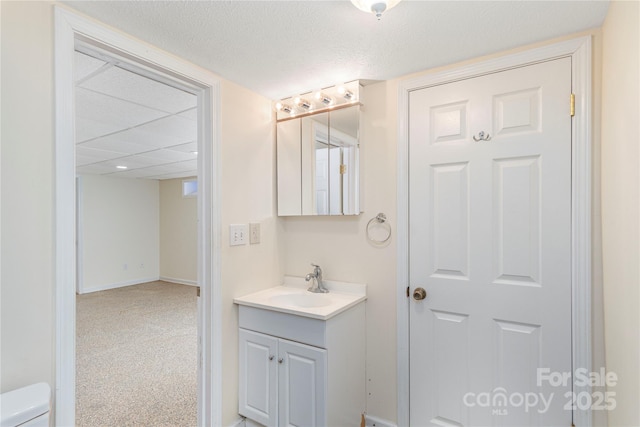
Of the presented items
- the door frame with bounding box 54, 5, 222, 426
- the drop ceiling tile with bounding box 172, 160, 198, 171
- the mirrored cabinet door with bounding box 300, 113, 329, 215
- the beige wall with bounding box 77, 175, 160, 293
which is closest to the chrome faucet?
the mirrored cabinet door with bounding box 300, 113, 329, 215

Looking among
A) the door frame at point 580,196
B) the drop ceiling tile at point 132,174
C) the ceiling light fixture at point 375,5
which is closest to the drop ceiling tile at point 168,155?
the drop ceiling tile at point 132,174

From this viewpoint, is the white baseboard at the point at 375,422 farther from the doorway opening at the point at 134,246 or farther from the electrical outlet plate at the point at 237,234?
the electrical outlet plate at the point at 237,234

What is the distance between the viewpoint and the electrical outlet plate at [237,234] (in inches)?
75.2

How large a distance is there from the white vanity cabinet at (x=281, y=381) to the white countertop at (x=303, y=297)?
19cm

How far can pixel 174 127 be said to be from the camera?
282cm

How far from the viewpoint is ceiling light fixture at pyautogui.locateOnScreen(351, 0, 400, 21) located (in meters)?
1.14

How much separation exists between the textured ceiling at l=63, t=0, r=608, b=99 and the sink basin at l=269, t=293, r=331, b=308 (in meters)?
1.35

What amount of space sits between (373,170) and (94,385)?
106 inches

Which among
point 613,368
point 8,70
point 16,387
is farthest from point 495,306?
point 8,70

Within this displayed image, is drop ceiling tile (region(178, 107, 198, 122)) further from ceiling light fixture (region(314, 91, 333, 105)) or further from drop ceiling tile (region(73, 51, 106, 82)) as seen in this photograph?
ceiling light fixture (region(314, 91, 333, 105))

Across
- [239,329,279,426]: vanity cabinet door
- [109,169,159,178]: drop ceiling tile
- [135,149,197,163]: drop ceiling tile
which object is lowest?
[239,329,279,426]: vanity cabinet door

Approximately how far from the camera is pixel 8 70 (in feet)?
3.50

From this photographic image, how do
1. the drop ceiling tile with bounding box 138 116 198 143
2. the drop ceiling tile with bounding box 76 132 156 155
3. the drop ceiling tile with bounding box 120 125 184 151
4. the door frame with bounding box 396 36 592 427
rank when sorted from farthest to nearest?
the drop ceiling tile with bounding box 76 132 156 155, the drop ceiling tile with bounding box 120 125 184 151, the drop ceiling tile with bounding box 138 116 198 143, the door frame with bounding box 396 36 592 427

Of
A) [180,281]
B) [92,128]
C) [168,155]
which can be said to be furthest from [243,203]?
[180,281]
